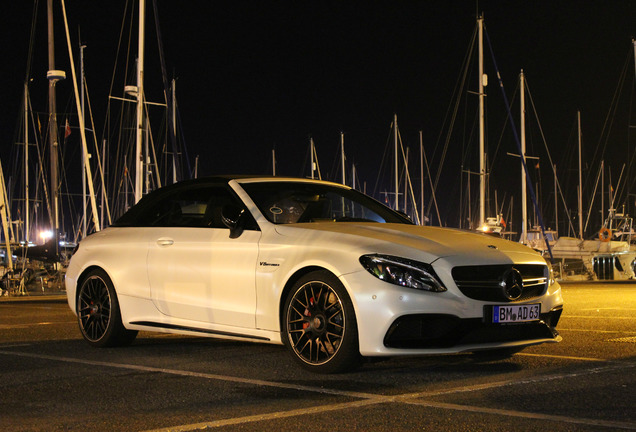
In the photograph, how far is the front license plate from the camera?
21.0 feet

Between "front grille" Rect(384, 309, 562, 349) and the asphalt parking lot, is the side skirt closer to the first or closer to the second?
the asphalt parking lot

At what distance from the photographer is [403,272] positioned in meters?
6.24

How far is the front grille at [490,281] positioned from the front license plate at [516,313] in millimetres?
74

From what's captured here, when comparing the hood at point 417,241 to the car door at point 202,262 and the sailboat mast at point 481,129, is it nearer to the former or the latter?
the car door at point 202,262

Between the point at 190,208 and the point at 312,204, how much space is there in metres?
1.23

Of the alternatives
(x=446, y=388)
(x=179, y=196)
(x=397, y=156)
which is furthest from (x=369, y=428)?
(x=397, y=156)

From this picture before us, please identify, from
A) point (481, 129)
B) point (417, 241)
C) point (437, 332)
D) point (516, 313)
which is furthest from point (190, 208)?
point (481, 129)

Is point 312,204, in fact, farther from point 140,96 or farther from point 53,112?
point 53,112

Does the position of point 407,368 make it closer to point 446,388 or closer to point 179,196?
point 446,388

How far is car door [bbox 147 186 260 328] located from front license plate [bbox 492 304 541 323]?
6.33ft

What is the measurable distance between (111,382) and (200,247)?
68.2 inches

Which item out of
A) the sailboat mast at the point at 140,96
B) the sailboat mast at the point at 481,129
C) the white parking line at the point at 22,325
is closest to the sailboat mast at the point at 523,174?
the sailboat mast at the point at 481,129

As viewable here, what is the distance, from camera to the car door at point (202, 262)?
23.4 feet

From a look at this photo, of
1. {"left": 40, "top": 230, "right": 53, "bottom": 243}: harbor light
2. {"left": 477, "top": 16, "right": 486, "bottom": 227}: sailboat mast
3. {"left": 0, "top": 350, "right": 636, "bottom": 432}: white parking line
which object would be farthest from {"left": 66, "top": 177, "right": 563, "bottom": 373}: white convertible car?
{"left": 477, "top": 16, "right": 486, "bottom": 227}: sailboat mast
